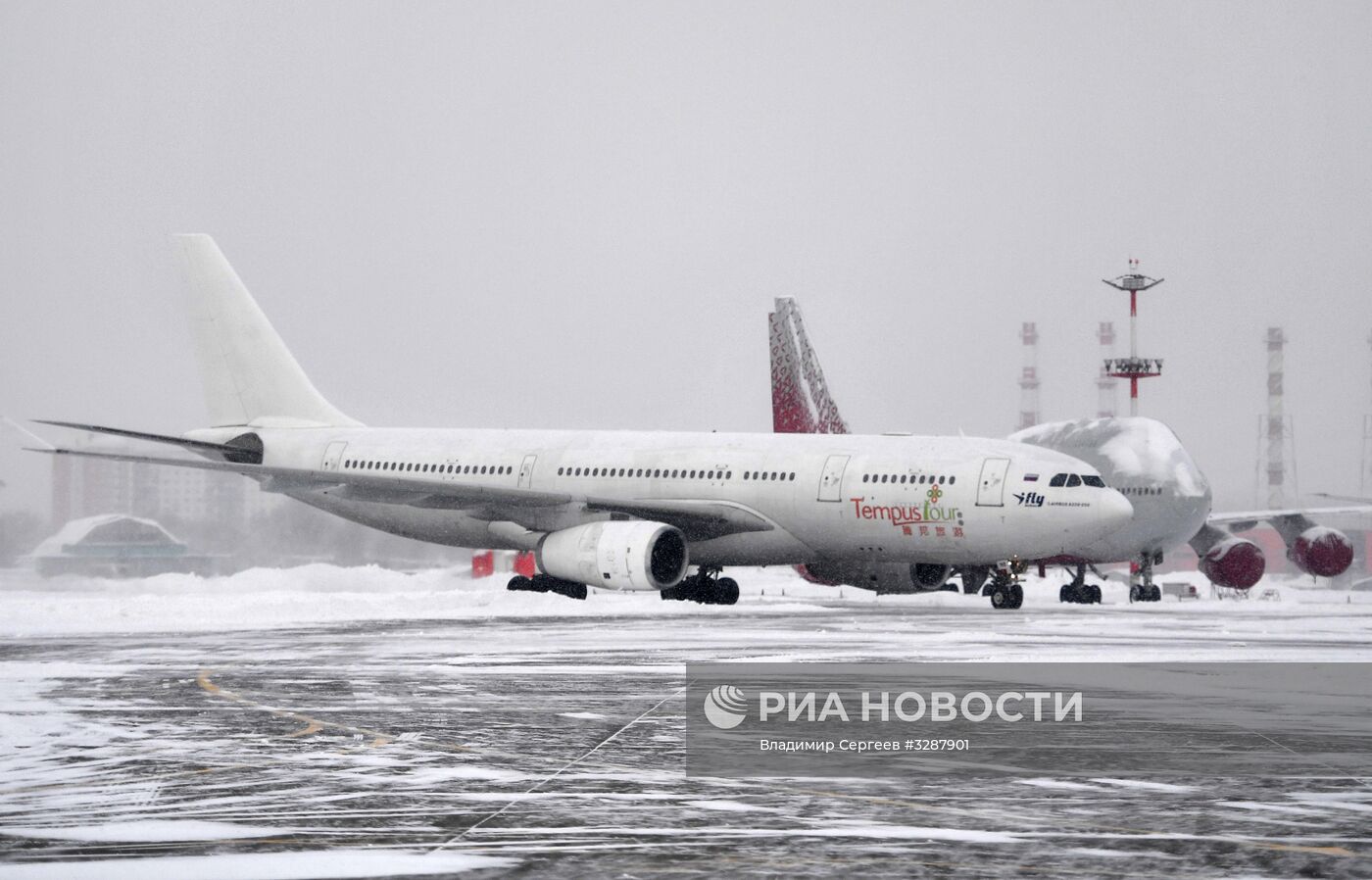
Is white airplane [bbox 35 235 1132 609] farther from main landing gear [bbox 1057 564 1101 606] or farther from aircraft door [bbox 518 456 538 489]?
main landing gear [bbox 1057 564 1101 606]

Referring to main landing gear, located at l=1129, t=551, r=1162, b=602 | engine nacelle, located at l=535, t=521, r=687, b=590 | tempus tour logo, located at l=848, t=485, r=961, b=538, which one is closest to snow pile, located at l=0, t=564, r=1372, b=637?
engine nacelle, located at l=535, t=521, r=687, b=590

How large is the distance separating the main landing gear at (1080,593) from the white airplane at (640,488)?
7018 mm

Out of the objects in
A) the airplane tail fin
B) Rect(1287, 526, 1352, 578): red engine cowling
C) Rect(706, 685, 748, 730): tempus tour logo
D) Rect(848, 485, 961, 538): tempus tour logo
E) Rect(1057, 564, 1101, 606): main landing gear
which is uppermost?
the airplane tail fin

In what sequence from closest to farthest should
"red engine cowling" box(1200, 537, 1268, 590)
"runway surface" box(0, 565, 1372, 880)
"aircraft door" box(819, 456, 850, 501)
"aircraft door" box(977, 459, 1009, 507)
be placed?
"runway surface" box(0, 565, 1372, 880), "aircraft door" box(977, 459, 1009, 507), "aircraft door" box(819, 456, 850, 501), "red engine cowling" box(1200, 537, 1268, 590)

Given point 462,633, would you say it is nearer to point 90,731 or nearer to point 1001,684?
point 1001,684

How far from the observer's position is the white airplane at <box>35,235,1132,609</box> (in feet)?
120

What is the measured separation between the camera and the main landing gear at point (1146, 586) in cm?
4684

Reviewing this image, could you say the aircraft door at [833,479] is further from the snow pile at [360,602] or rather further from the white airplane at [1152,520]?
the white airplane at [1152,520]

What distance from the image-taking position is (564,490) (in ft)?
141

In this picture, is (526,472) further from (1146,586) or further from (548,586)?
(1146,586)

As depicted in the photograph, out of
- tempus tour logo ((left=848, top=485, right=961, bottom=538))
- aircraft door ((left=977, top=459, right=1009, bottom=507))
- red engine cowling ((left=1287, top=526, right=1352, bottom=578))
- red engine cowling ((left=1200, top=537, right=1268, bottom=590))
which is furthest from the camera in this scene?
red engine cowling ((left=1200, top=537, right=1268, bottom=590))

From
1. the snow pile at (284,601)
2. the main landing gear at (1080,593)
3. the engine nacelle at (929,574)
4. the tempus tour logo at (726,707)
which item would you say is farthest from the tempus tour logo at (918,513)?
the tempus tour logo at (726,707)

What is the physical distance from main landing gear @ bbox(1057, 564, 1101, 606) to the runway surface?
2684cm

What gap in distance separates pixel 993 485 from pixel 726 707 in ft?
65.7
